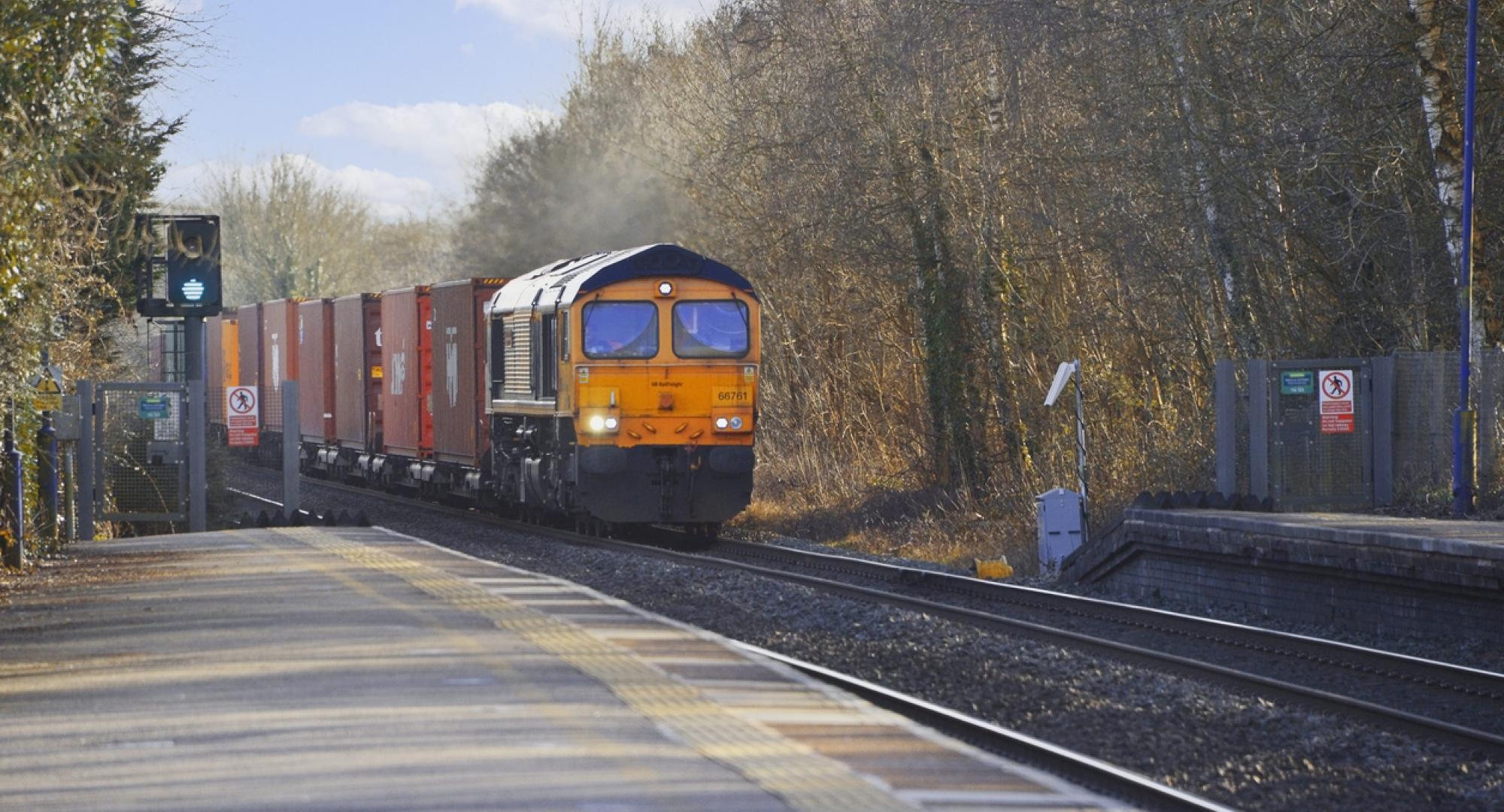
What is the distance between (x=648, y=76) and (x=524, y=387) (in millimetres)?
21523

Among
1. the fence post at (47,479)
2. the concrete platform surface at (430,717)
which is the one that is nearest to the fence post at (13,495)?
the fence post at (47,479)

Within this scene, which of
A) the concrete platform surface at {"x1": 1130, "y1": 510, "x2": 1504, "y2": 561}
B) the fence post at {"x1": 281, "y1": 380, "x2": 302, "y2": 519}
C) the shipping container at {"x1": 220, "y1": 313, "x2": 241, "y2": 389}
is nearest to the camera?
the concrete platform surface at {"x1": 1130, "y1": 510, "x2": 1504, "y2": 561}

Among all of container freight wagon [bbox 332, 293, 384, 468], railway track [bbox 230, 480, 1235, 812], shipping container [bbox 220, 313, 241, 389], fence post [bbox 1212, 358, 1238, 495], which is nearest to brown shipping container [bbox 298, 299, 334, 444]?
container freight wagon [bbox 332, 293, 384, 468]

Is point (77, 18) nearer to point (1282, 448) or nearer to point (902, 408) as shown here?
point (1282, 448)

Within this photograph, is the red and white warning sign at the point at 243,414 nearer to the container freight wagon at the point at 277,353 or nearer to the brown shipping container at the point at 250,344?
the container freight wagon at the point at 277,353

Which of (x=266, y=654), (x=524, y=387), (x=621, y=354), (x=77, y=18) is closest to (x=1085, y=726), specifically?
(x=266, y=654)

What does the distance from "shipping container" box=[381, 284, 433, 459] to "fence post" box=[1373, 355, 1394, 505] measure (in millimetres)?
14533

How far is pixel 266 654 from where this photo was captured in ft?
33.1

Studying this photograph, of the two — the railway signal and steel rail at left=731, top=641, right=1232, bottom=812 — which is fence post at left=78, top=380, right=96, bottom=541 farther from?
steel rail at left=731, top=641, right=1232, bottom=812

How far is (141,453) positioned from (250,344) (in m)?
19.8

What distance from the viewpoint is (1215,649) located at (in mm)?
12227

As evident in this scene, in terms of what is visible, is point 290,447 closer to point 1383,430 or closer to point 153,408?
point 153,408

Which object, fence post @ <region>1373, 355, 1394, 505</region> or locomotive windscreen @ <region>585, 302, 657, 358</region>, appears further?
locomotive windscreen @ <region>585, 302, 657, 358</region>

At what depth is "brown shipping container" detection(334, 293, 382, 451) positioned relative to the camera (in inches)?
1217
